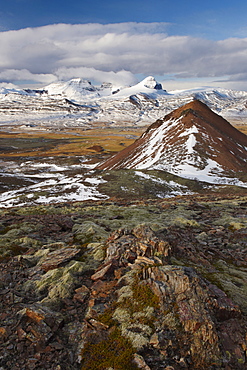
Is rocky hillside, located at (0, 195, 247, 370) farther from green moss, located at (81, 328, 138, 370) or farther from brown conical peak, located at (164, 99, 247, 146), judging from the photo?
brown conical peak, located at (164, 99, 247, 146)

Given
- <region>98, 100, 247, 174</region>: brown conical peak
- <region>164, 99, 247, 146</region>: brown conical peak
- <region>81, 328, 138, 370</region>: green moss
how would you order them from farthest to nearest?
<region>164, 99, 247, 146</region>: brown conical peak < <region>98, 100, 247, 174</region>: brown conical peak < <region>81, 328, 138, 370</region>: green moss

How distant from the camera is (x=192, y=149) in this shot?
79.9m

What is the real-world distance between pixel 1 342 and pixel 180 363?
5.41 metres

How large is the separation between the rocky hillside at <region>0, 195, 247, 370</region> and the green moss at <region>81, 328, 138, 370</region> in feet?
0.09

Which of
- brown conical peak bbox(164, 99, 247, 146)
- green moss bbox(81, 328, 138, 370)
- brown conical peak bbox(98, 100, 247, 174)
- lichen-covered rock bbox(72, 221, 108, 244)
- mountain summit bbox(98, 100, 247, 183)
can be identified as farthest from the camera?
brown conical peak bbox(164, 99, 247, 146)

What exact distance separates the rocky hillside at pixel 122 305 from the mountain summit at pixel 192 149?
182ft

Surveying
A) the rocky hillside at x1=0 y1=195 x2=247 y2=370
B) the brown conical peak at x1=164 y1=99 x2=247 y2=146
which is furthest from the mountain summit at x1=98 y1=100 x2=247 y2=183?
the rocky hillside at x1=0 y1=195 x2=247 y2=370

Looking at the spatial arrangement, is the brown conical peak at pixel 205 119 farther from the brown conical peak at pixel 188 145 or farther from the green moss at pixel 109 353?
the green moss at pixel 109 353

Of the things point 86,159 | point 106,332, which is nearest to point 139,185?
point 106,332

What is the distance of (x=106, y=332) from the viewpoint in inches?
317

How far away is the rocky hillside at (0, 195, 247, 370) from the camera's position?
23.8 feet

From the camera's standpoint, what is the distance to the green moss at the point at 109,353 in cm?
690

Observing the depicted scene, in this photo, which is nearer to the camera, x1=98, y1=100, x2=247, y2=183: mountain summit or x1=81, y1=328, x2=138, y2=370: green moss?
x1=81, y1=328, x2=138, y2=370: green moss

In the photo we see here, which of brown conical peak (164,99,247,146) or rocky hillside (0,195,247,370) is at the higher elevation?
brown conical peak (164,99,247,146)
